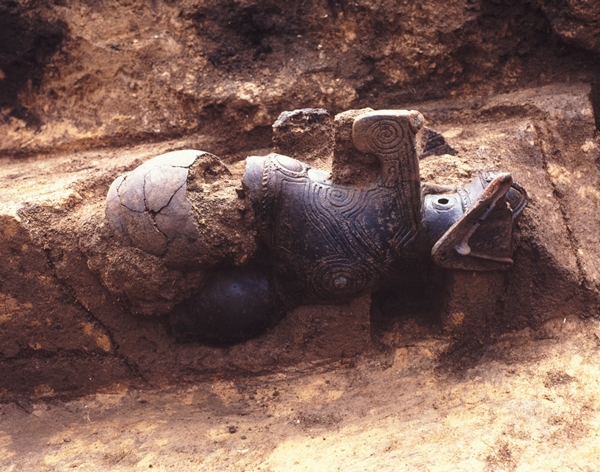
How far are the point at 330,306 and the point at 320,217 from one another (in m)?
0.44

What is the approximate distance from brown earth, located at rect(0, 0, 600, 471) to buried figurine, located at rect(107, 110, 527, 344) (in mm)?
131

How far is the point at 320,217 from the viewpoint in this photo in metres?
3.01

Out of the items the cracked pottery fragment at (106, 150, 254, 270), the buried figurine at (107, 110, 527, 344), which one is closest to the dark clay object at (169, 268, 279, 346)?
the buried figurine at (107, 110, 527, 344)

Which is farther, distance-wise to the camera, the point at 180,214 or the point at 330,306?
the point at 330,306

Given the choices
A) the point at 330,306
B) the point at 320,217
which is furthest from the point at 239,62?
the point at 330,306

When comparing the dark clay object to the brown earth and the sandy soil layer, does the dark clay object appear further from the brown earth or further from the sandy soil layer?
the sandy soil layer

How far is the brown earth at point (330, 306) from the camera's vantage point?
296cm

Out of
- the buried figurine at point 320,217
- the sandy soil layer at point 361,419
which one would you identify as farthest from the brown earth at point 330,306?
the buried figurine at point 320,217

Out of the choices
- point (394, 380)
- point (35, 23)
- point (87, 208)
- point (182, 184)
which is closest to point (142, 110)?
point (35, 23)

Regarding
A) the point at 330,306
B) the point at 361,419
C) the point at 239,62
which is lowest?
the point at 361,419

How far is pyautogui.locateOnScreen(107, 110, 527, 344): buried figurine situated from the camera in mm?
2934

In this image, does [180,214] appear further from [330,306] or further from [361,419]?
[361,419]

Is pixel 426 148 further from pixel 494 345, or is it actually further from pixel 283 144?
pixel 494 345

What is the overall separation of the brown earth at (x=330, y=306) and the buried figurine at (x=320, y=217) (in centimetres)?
13
